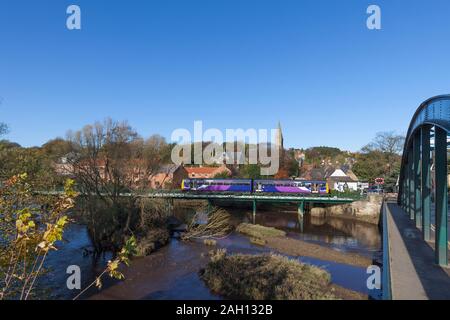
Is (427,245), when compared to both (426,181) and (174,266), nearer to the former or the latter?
(426,181)

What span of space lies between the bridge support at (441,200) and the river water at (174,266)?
3.72 metres

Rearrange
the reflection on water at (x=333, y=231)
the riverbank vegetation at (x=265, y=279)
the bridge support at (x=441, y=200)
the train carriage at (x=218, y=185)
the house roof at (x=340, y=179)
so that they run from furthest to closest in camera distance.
A: the house roof at (x=340, y=179)
the train carriage at (x=218, y=185)
the reflection on water at (x=333, y=231)
the riverbank vegetation at (x=265, y=279)
the bridge support at (x=441, y=200)

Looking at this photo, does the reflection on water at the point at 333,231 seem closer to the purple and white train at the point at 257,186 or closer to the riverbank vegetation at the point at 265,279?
the purple and white train at the point at 257,186

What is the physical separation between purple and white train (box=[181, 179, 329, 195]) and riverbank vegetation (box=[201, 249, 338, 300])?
24810 millimetres

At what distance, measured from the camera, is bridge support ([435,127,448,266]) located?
1153 cm

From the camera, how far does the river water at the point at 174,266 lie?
14.4m

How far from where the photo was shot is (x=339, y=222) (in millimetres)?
37344

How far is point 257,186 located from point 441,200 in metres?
31.3

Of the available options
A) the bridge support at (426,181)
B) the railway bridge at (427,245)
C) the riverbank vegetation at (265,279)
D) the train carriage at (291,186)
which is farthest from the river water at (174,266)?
the train carriage at (291,186)

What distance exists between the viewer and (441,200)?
11.5m

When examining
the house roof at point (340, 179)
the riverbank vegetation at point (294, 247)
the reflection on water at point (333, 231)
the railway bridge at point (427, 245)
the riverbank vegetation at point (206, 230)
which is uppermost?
the railway bridge at point (427, 245)

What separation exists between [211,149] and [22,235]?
8591 centimetres

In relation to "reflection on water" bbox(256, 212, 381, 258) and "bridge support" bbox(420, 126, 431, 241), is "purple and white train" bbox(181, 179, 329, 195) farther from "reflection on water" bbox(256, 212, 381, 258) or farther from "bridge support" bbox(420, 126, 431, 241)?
"bridge support" bbox(420, 126, 431, 241)
